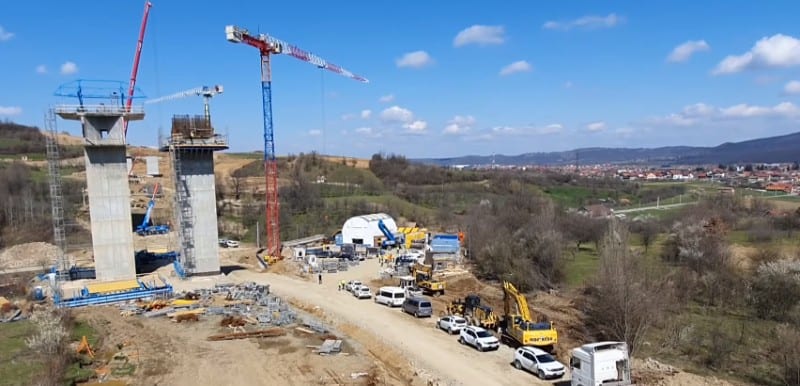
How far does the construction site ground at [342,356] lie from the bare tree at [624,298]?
162 cm

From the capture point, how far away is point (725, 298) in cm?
3250

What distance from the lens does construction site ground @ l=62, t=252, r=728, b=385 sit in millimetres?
20719

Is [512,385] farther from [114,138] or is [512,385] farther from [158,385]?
[114,138]

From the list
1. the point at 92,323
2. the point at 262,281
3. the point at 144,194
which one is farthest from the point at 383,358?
the point at 144,194

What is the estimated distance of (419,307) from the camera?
3011 cm

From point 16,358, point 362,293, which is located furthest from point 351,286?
→ point 16,358

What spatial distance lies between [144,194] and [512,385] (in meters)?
77.3

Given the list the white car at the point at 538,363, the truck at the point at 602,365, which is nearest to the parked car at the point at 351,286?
the white car at the point at 538,363

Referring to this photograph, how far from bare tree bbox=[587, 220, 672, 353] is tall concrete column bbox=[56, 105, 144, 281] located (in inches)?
1255

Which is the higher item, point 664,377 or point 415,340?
point 664,377

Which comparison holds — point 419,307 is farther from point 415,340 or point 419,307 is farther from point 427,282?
point 427,282

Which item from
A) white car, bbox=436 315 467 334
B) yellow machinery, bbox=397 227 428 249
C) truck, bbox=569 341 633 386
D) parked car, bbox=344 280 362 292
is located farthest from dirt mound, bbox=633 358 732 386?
yellow machinery, bbox=397 227 428 249

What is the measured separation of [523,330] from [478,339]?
204 cm

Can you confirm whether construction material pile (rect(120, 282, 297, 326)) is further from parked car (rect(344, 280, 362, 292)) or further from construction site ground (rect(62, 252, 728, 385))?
parked car (rect(344, 280, 362, 292))
